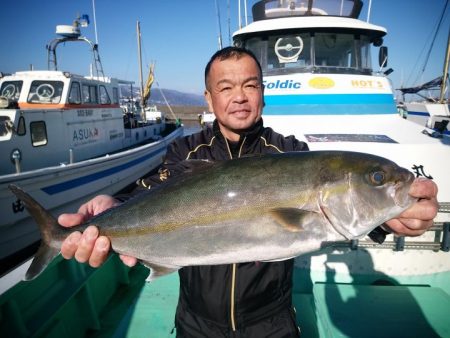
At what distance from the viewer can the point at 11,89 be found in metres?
9.94

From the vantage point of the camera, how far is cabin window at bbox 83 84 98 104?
11.1 m

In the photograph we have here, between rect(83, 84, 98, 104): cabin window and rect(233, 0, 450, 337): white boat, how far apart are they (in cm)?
718

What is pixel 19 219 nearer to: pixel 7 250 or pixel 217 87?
pixel 7 250

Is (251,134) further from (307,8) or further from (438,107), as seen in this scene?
(438,107)

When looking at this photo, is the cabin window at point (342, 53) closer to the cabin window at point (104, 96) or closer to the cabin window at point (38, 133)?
the cabin window at point (38, 133)

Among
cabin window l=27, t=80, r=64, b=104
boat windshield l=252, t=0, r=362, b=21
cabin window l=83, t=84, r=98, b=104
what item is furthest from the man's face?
cabin window l=83, t=84, r=98, b=104

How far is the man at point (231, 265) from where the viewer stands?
214 cm

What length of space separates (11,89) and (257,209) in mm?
11484

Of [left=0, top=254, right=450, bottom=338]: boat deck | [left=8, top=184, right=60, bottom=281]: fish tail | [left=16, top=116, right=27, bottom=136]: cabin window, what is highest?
[left=16, top=116, right=27, bottom=136]: cabin window

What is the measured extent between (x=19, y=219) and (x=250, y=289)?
7.16m

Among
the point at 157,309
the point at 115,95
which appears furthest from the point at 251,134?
the point at 115,95

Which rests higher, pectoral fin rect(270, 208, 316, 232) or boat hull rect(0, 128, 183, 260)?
pectoral fin rect(270, 208, 316, 232)

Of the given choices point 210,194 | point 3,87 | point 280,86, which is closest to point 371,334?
point 210,194

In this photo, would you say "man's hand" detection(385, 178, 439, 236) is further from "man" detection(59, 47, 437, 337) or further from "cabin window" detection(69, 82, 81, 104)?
"cabin window" detection(69, 82, 81, 104)
